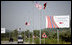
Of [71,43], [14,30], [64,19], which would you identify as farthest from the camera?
[14,30]

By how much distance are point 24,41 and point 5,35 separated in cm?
424

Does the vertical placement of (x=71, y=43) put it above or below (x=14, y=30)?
below

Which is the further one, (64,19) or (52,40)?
(52,40)

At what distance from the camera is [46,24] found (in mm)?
16609

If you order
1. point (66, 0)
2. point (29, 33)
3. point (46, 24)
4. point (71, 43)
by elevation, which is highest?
point (66, 0)

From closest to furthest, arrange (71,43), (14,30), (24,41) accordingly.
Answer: (71,43)
(24,41)
(14,30)

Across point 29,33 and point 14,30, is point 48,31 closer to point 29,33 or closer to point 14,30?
point 29,33

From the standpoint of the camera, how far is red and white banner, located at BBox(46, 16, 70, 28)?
1595cm

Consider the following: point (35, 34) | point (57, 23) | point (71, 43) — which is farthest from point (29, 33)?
point (71, 43)

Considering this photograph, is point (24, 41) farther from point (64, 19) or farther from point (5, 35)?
point (64, 19)

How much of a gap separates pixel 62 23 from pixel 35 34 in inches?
180

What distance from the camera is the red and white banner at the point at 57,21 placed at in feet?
52.3

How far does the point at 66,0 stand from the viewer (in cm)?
1753

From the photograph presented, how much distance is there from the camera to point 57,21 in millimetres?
16391
